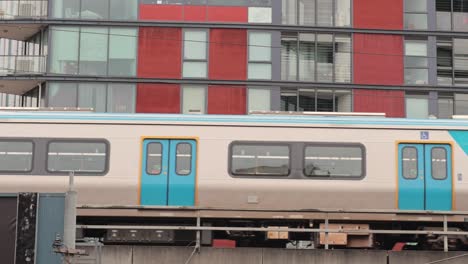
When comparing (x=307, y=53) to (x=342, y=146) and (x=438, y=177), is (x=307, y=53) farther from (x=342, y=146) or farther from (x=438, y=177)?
(x=438, y=177)

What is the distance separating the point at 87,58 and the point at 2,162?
58.0ft

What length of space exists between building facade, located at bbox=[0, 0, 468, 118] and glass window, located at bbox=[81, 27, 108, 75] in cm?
5

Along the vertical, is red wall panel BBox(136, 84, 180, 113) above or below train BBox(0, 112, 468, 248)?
above

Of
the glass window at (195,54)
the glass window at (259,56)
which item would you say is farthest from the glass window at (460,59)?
the glass window at (195,54)

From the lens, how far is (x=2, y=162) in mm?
17688

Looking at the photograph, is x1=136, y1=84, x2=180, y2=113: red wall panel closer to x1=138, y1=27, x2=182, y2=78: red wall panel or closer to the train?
x1=138, y1=27, x2=182, y2=78: red wall panel

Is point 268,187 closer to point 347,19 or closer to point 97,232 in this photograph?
point 97,232

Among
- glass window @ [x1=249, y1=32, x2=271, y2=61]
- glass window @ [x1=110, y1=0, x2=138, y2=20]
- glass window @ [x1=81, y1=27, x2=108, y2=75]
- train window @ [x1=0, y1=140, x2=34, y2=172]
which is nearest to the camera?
train window @ [x1=0, y1=140, x2=34, y2=172]

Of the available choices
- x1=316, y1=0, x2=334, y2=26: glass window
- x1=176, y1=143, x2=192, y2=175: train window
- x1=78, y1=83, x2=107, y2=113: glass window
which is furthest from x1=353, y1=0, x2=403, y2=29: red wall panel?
x1=176, y1=143, x2=192, y2=175: train window

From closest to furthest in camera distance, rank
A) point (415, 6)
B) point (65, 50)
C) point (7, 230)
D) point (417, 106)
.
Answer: point (7, 230), point (65, 50), point (417, 106), point (415, 6)

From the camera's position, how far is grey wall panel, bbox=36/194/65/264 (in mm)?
9844

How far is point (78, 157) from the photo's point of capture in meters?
17.7

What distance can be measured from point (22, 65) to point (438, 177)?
23990 mm

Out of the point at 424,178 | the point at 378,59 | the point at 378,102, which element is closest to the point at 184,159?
the point at 424,178
